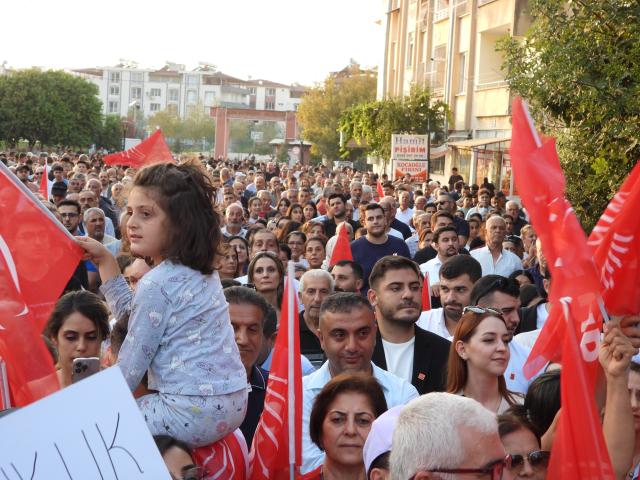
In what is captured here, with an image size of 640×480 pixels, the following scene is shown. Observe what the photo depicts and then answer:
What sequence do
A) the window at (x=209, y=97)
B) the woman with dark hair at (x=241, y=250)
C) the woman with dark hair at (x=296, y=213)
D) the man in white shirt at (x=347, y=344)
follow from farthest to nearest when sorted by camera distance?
the window at (x=209, y=97), the woman with dark hair at (x=296, y=213), the woman with dark hair at (x=241, y=250), the man in white shirt at (x=347, y=344)

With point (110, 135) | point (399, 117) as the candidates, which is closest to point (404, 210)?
point (399, 117)

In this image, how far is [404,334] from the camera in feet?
21.8

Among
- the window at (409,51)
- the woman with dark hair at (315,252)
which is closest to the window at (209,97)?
the window at (409,51)

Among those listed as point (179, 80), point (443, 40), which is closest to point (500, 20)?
point (443, 40)

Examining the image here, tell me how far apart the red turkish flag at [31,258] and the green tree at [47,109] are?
2836 inches

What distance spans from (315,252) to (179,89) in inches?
7314

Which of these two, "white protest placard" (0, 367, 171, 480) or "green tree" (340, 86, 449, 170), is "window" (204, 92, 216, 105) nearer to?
"green tree" (340, 86, 449, 170)

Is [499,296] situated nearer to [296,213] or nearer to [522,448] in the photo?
[522,448]

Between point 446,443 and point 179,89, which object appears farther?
point 179,89

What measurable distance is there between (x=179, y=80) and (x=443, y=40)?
155m

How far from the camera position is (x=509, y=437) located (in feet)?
14.3

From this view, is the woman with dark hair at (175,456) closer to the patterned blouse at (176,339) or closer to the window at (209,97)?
the patterned blouse at (176,339)

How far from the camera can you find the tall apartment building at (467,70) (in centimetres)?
3406

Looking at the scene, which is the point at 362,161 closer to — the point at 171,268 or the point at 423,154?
the point at 423,154
